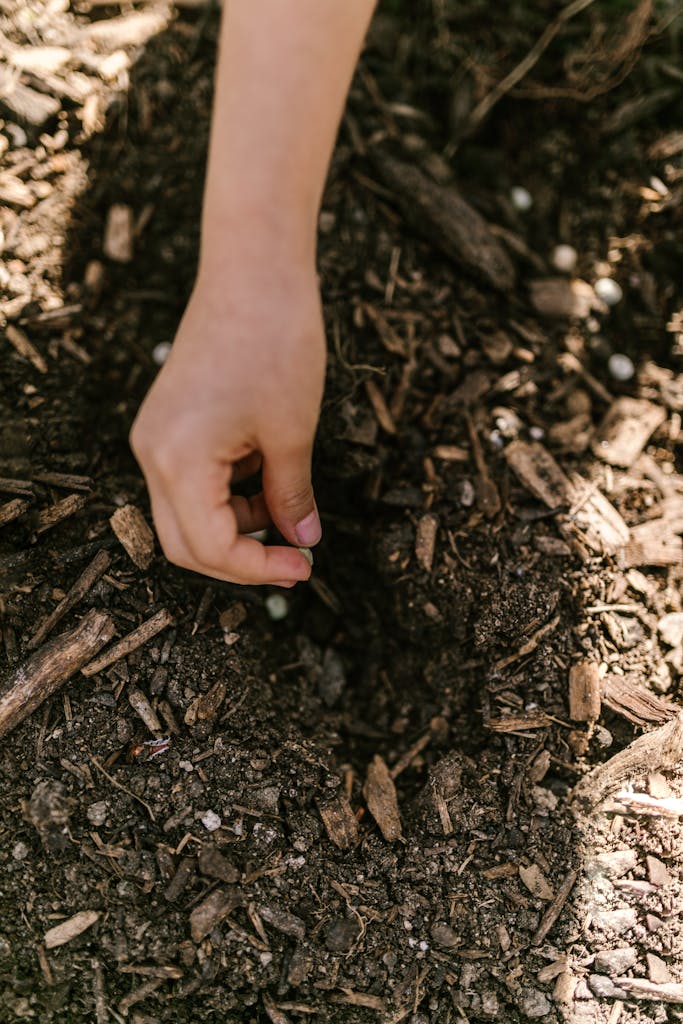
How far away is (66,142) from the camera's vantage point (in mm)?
2617

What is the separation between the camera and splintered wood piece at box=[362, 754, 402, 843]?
214cm

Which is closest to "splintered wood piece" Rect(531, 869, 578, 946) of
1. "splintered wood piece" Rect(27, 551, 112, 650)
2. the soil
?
the soil

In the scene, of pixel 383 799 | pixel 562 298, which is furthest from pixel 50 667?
pixel 562 298

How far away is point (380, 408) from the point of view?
2500 millimetres

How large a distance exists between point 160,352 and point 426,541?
3.99 feet

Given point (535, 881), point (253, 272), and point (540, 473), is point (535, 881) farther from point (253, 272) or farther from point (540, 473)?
point (253, 272)

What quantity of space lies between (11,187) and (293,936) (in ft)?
8.74

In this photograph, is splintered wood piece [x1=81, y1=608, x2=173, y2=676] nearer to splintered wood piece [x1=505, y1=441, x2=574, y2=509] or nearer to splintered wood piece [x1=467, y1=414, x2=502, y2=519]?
splintered wood piece [x1=467, y1=414, x2=502, y2=519]

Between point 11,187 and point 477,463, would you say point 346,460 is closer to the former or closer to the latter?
point 477,463

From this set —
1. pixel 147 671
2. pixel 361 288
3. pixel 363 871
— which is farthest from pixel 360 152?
pixel 363 871

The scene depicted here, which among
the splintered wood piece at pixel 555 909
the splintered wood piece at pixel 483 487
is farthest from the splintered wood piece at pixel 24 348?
the splintered wood piece at pixel 555 909

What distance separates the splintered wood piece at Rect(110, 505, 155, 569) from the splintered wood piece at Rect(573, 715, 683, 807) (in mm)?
1544

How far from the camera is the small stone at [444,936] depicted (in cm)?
202

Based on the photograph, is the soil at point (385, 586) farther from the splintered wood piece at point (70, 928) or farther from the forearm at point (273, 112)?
the forearm at point (273, 112)
